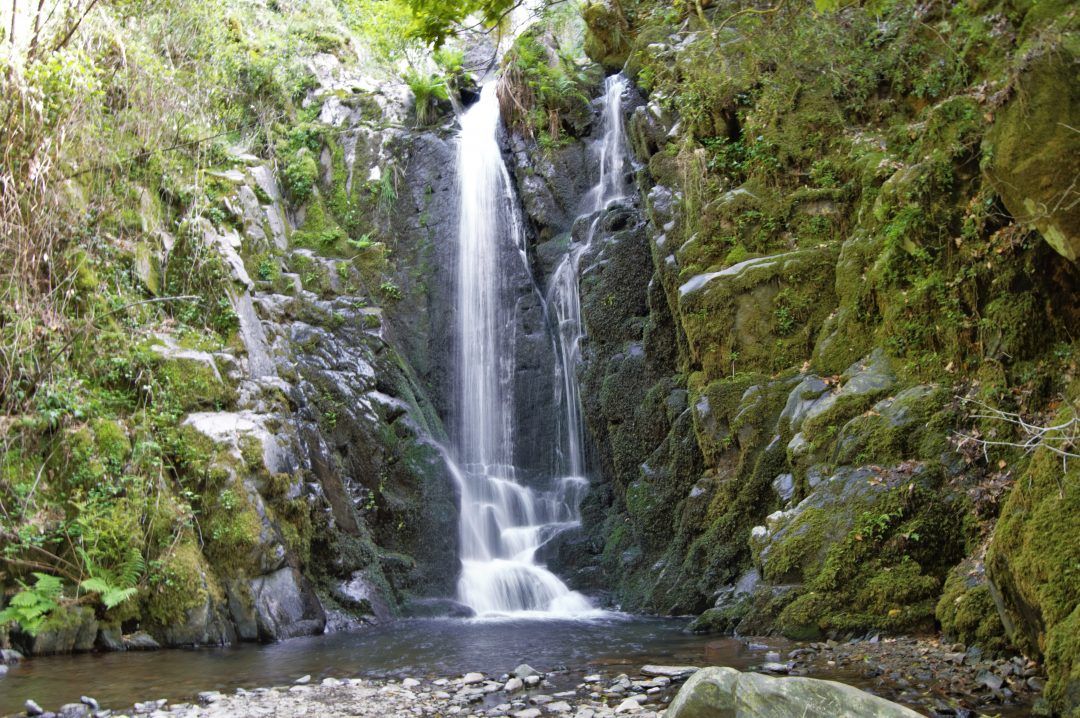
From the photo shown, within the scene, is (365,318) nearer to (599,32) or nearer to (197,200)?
(197,200)

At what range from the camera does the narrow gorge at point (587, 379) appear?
6.02 m

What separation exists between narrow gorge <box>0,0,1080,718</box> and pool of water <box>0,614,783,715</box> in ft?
0.26

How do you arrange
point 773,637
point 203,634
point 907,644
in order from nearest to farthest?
1. point 907,644
2. point 773,637
3. point 203,634

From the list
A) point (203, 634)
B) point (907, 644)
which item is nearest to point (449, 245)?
point (203, 634)

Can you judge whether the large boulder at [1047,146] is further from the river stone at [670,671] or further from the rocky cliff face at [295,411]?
the rocky cliff face at [295,411]

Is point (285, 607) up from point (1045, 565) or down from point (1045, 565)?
down

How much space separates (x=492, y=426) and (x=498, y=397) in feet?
1.80

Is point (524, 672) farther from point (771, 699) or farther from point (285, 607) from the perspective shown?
point (285, 607)

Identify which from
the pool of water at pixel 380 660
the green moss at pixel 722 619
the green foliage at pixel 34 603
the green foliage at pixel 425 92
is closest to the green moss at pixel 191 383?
the green foliage at pixel 34 603

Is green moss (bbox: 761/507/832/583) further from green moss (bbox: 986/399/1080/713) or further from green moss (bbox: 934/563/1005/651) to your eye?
green moss (bbox: 986/399/1080/713)

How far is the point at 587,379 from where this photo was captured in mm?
12273

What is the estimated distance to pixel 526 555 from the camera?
11492 millimetres

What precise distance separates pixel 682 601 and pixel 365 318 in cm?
739

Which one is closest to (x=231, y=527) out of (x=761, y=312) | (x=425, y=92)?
(x=761, y=312)
